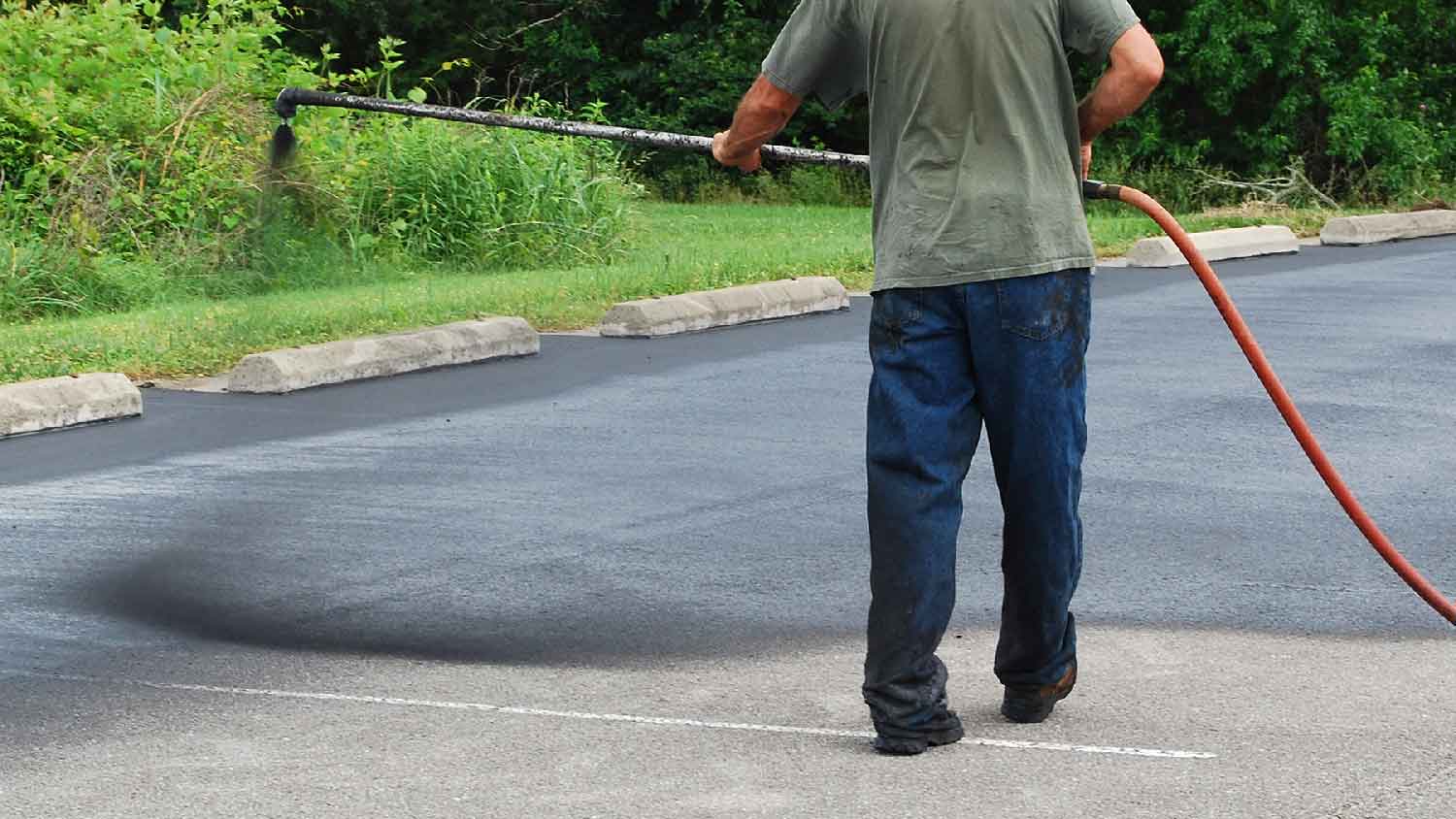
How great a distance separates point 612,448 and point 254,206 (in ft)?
24.4

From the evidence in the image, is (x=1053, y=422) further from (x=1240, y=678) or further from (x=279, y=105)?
(x=279, y=105)

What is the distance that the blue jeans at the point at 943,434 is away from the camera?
488 cm

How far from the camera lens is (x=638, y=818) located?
4449mm

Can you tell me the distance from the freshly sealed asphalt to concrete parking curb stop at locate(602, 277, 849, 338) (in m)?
1.46

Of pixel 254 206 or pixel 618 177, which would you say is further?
pixel 618 177

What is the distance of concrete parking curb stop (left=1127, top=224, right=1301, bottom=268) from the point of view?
55.1ft

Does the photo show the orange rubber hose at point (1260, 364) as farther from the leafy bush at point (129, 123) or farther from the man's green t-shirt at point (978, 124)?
the leafy bush at point (129, 123)

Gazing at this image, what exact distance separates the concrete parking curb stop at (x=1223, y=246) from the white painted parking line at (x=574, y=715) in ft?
39.8

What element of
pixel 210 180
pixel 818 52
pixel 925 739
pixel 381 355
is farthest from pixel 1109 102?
pixel 210 180

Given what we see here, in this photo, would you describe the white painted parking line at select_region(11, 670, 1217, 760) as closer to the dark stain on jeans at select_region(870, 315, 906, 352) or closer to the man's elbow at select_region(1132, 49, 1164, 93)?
the dark stain on jeans at select_region(870, 315, 906, 352)

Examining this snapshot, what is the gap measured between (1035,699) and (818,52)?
1546mm

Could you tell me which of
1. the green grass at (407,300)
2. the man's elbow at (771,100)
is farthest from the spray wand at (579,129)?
the green grass at (407,300)

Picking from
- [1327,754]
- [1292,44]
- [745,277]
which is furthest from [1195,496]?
[1292,44]

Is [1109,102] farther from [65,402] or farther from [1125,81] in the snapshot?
[65,402]
